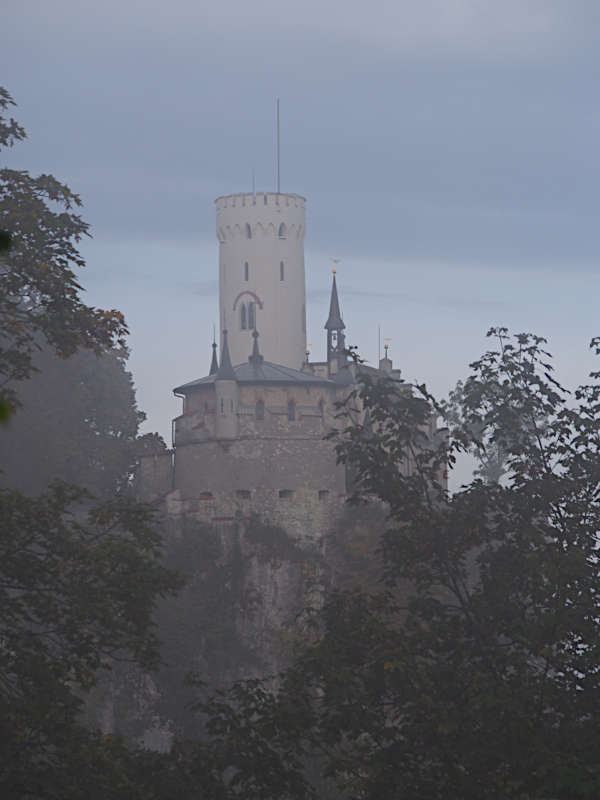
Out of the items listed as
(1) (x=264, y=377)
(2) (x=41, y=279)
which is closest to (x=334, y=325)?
(1) (x=264, y=377)

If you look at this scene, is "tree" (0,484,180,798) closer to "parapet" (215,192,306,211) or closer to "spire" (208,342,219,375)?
"spire" (208,342,219,375)

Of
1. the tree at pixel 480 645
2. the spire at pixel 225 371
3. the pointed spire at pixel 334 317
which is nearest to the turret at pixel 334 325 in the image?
the pointed spire at pixel 334 317

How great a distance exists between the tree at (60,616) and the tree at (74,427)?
36771 mm

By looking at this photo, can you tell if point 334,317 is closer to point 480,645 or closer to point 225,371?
point 225,371

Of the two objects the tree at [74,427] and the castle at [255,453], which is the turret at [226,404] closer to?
the castle at [255,453]

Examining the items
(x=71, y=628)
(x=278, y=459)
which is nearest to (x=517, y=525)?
(x=71, y=628)

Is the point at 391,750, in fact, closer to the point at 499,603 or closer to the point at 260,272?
the point at 499,603

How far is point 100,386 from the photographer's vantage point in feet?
219

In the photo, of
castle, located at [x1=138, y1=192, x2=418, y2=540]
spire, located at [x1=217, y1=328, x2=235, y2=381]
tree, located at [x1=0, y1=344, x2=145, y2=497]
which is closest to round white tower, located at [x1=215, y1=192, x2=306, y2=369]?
castle, located at [x1=138, y1=192, x2=418, y2=540]

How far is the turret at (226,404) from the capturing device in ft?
204

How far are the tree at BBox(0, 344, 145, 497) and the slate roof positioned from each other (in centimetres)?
315

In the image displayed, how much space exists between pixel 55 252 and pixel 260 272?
209ft

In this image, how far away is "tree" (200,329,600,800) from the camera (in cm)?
1894

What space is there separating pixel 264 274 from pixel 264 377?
858 inches
